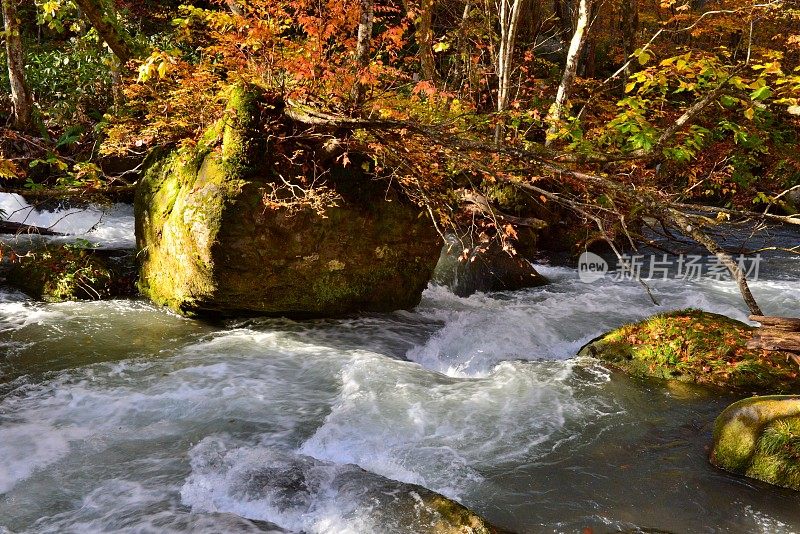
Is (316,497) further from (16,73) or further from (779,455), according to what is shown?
(16,73)

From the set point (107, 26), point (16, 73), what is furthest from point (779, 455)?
point (16, 73)

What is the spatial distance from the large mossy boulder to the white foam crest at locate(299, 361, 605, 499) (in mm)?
1706

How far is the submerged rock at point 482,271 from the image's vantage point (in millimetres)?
9516

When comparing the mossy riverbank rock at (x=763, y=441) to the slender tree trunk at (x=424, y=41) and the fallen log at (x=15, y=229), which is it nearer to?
the slender tree trunk at (x=424, y=41)

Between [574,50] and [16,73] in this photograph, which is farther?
[16,73]

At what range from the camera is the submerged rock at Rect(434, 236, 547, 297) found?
31.2 ft

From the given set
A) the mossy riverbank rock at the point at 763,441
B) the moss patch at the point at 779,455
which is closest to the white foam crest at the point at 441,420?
the mossy riverbank rock at the point at 763,441

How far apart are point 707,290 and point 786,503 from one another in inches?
256

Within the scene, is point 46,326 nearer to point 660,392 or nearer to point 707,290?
point 660,392

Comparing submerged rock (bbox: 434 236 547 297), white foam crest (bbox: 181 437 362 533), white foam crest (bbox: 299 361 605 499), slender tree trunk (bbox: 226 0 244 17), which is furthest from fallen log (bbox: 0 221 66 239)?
white foam crest (bbox: 181 437 362 533)

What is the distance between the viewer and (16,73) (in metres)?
12.5

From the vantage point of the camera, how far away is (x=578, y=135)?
718cm

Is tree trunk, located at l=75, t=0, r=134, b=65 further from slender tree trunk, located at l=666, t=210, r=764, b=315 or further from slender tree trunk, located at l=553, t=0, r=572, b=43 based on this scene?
slender tree trunk, located at l=553, t=0, r=572, b=43

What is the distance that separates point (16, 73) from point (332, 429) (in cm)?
1229
